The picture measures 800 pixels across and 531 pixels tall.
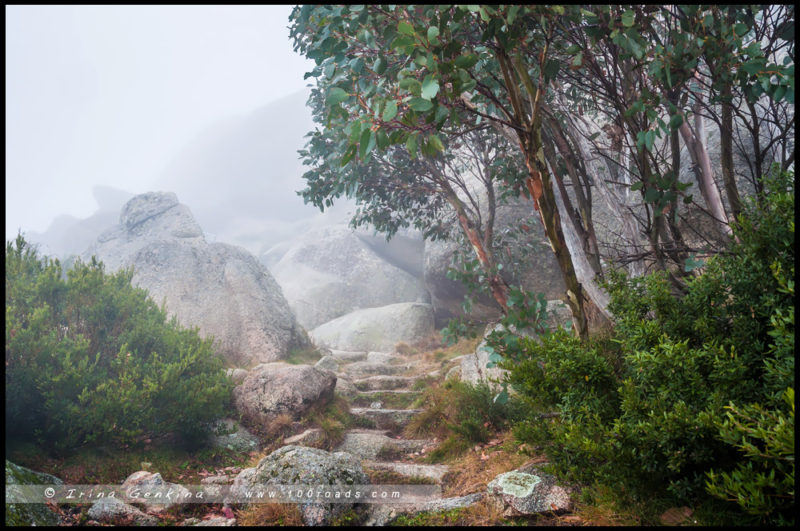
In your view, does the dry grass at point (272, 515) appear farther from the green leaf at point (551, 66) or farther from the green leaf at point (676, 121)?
the green leaf at point (676, 121)

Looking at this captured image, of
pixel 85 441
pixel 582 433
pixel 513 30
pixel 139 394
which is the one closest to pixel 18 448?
pixel 85 441

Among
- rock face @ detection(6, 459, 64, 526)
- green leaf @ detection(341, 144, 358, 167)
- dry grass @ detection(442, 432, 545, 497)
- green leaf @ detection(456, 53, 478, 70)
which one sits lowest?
dry grass @ detection(442, 432, 545, 497)

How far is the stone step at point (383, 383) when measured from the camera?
954cm

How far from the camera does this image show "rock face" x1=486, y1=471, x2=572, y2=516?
102 inches

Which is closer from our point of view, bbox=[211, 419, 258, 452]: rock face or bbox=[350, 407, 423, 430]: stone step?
bbox=[211, 419, 258, 452]: rock face

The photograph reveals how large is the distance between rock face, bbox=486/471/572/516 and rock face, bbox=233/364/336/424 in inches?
189

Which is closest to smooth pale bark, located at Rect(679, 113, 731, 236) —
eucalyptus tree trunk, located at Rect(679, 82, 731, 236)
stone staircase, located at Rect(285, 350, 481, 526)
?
eucalyptus tree trunk, located at Rect(679, 82, 731, 236)

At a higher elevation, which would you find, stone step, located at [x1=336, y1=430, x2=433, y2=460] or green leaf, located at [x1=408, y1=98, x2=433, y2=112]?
green leaf, located at [x1=408, y1=98, x2=433, y2=112]

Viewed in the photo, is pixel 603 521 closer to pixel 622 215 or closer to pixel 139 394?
pixel 622 215

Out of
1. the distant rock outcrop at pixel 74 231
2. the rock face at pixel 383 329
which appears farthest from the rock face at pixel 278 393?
the distant rock outcrop at pixel 74 231

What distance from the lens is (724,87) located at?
9.53 feet

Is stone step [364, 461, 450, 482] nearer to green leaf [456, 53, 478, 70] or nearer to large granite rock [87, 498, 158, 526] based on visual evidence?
large granite rock [87, 498, 158, 526]

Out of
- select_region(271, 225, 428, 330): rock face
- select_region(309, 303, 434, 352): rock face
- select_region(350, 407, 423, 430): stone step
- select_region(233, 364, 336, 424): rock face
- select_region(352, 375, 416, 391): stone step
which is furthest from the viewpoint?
select_region(271, 225, 428, 330): rock face

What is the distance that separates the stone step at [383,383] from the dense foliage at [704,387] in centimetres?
729
